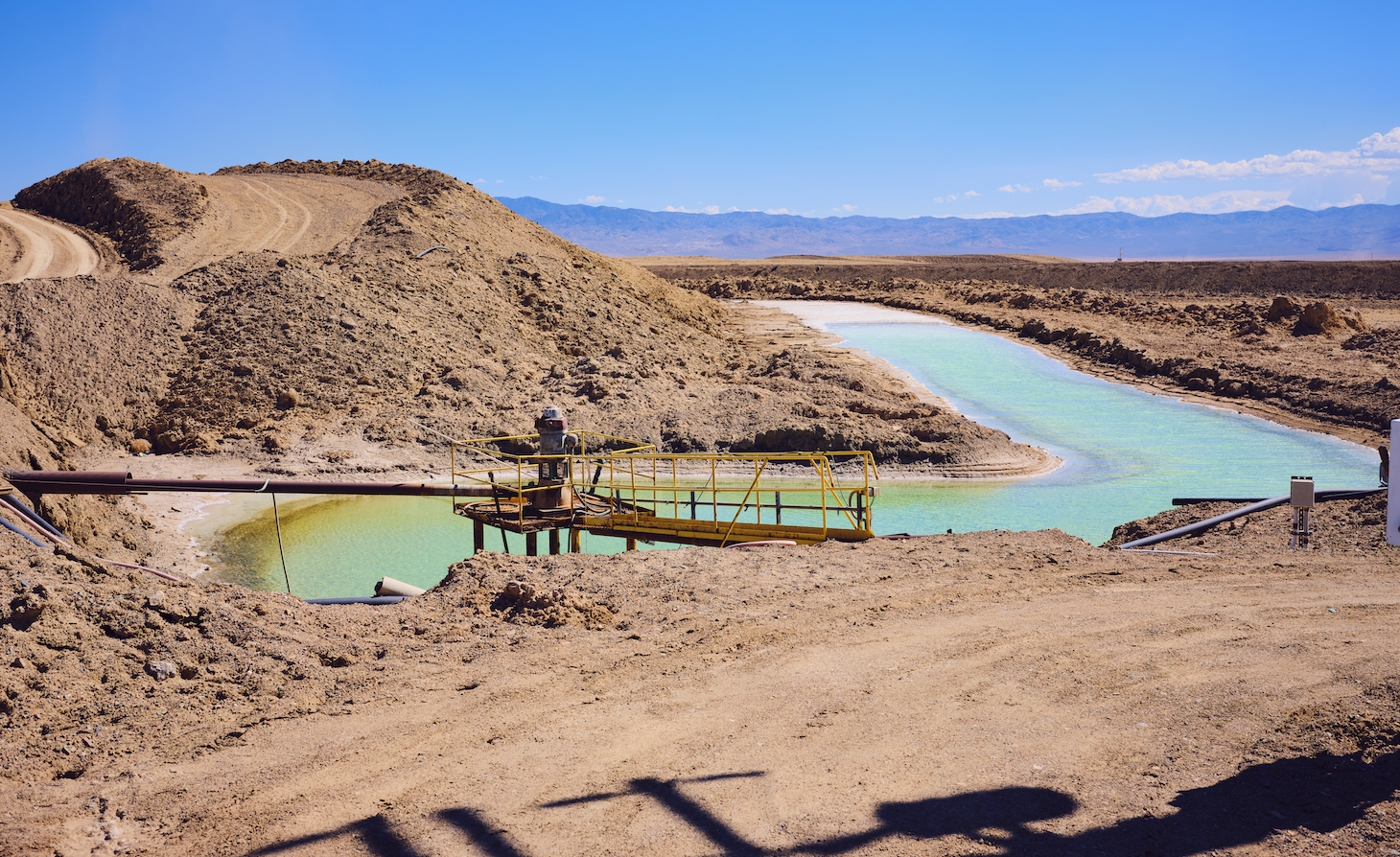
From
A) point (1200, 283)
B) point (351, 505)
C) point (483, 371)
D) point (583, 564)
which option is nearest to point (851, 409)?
point (483, 371)

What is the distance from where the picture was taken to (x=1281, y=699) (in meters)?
6.67

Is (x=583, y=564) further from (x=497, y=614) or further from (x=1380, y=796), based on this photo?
(x=1380, y=796)

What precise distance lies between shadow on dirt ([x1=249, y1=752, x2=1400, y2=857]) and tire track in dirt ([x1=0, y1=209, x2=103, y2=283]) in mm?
27590

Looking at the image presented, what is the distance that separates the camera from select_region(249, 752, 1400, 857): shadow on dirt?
5.03m

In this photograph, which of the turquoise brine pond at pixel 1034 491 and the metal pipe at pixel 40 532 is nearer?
the metal pipe at pixel 40 532

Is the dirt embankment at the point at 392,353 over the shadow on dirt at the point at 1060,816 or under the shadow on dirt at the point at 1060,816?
over

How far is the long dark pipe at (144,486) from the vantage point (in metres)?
11.6

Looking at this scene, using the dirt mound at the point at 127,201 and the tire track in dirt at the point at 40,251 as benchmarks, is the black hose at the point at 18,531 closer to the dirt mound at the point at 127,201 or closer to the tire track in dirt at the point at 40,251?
the tire track in dirt at the point at 40,251

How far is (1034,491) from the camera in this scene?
19.7 metres

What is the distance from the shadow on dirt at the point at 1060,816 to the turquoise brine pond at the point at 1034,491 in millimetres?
8960

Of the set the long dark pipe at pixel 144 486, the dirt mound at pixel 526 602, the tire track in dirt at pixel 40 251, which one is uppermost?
the tire track in dirt at pixel 40 251

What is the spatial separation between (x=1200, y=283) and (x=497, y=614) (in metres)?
82.7

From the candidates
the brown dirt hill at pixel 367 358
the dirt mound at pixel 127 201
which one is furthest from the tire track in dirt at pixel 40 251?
the brown dirt hill at pixel 367 358

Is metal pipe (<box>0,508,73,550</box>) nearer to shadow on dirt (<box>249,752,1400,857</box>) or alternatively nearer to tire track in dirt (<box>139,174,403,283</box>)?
shadow on dirt (<box>249,752,1400,857</box>)
